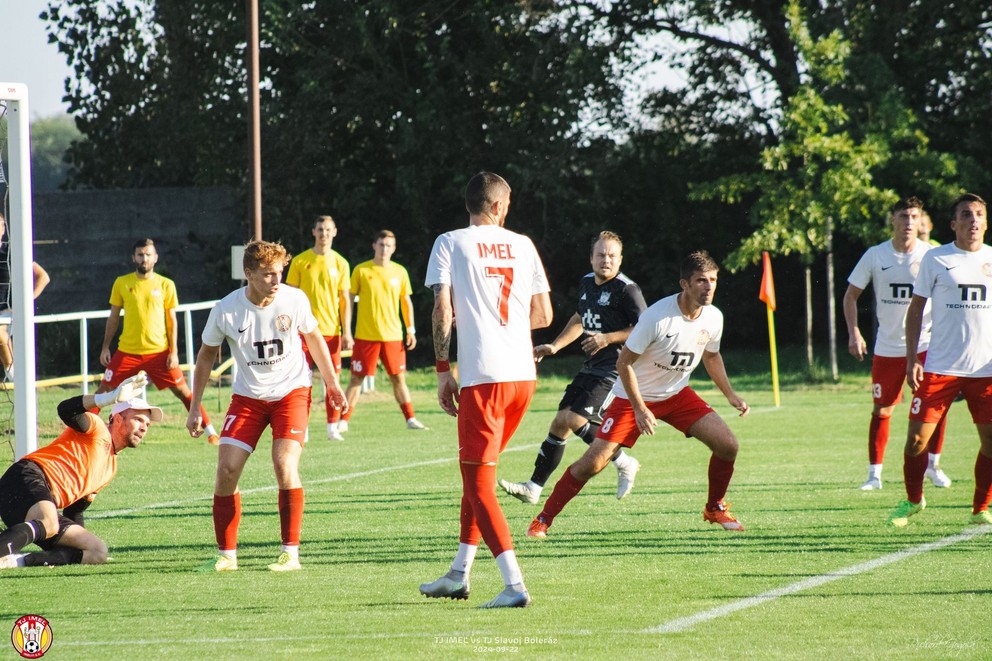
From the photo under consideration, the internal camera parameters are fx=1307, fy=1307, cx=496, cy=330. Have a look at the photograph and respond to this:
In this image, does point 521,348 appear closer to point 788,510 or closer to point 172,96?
point 788,510

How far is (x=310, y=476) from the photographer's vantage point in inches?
464

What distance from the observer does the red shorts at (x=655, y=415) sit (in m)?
8.34

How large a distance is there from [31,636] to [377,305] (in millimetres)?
10285

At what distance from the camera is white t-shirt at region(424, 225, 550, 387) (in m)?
6.30

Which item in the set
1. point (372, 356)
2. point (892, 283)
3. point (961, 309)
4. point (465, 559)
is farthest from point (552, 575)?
point (372, 356)

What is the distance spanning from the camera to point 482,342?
632 centimetres

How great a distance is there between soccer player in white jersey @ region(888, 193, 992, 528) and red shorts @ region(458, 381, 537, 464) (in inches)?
138

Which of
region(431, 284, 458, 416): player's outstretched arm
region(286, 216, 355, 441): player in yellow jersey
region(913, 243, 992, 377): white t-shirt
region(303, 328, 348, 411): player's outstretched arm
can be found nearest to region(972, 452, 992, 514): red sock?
region(913, 243, 992, 377): white t-shirt

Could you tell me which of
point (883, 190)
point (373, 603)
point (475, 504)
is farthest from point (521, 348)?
point (883, 190)

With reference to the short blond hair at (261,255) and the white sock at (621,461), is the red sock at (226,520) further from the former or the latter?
the white sock at (621,461)

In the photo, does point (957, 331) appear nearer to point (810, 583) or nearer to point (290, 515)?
point (810, 583)

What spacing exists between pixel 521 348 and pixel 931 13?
2407cm

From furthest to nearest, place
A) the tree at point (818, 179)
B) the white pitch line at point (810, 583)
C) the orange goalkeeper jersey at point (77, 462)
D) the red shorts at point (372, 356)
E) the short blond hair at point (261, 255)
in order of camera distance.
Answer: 1. the tree at point (818, 179)
2. the red shorts at point (372, 356)
3. the orange goalkeeper jersey at point (77, 462)
4. the short blond hair at point (261, 255)
5. the white pitch line at point (810, 583)

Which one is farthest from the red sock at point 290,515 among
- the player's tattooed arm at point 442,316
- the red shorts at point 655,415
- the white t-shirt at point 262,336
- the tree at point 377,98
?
the tree at point 377,98
